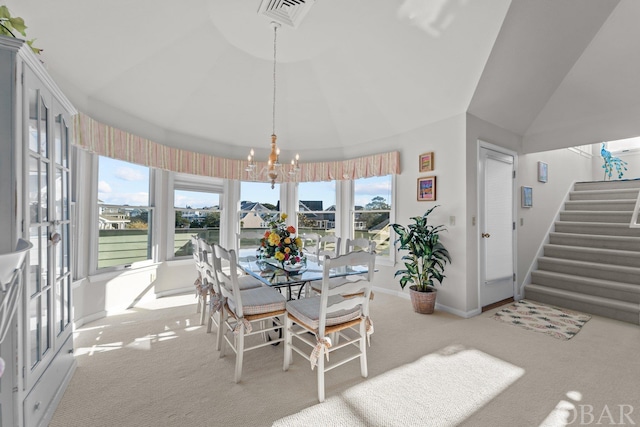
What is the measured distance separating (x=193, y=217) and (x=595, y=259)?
637 cm

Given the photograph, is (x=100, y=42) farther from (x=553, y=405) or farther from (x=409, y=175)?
(x=553, y=405)

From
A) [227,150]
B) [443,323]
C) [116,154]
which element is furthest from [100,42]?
[443,323]

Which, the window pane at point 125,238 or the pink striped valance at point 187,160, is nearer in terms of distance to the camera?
the pink striped valance at point 187,160

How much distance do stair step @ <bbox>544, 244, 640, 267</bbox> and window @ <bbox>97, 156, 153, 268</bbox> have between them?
6.50 metres

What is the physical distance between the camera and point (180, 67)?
3.42m

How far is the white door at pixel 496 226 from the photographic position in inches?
142

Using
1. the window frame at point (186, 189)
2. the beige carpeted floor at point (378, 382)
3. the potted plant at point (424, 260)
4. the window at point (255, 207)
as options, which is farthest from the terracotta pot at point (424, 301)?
the window frame at point (186, 189)

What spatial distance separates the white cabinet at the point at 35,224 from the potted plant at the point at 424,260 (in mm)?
3369

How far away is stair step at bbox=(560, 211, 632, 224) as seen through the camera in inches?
175

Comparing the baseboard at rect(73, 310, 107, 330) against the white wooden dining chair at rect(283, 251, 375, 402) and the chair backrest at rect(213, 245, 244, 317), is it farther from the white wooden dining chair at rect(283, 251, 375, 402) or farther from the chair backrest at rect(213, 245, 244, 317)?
the white wooden dining chair at rect(283, 251, 375, 402)

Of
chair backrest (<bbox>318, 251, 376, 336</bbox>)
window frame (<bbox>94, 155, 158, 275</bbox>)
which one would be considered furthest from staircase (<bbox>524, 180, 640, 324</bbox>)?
window frame (<bbox>94, 155, 158, 275</bbox>)

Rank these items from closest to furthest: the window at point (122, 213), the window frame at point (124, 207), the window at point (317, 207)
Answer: the window frame at point (124, 207), the window at point (122, 213), the window at point (317, 207)

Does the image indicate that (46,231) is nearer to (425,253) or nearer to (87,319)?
(87,319)

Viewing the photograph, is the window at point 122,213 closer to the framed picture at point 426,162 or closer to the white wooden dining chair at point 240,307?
the white wooden dining chair at point 240,307
